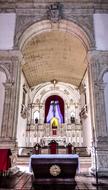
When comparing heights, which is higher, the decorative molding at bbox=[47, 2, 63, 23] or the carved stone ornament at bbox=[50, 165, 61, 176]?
the decorative molding at bbox=[47, 2, 63, 23]

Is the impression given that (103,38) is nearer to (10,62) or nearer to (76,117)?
(10,62)

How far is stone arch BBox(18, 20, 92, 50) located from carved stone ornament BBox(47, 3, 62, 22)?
25 cm

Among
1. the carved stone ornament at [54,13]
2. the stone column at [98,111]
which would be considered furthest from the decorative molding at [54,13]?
the stone column at [98,111]

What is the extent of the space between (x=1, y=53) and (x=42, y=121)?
1021 centimetres

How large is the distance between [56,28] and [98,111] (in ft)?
15.7

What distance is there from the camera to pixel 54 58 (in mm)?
12922

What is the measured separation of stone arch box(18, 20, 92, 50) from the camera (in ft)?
29.0

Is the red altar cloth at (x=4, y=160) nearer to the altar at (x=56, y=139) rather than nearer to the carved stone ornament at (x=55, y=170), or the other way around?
the carved stone ornament at (x=55, y=170)

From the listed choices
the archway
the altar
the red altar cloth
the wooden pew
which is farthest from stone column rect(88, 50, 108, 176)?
the altar

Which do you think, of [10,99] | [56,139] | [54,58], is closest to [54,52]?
[54,58]

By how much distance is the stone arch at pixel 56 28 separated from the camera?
8.84 metres

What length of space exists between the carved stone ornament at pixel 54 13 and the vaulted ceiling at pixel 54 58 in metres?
1.19

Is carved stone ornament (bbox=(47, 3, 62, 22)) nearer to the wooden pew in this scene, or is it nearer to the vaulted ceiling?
the vaulted ceiling

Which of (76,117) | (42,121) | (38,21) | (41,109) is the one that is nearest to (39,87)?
(41,109)
